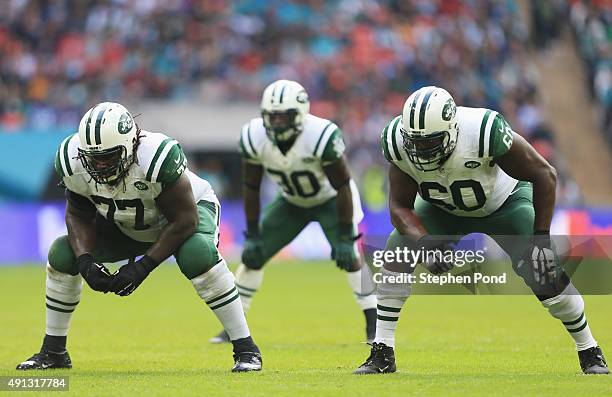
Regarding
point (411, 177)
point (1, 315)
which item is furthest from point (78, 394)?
point (1, 315)

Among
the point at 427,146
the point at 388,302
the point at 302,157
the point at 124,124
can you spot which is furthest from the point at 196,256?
the point at 302,157

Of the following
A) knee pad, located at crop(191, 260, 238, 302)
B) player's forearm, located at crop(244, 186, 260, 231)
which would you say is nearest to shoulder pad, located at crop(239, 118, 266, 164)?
player's forearm, located at crop(244, 186, 260, 231)

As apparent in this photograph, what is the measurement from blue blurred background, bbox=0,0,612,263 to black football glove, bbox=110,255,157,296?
1249cm

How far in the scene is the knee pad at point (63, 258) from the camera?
7160mm

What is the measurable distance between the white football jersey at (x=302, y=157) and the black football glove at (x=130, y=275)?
9.53 feet

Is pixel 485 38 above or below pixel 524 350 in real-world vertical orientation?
above

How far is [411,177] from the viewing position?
23.1 ft

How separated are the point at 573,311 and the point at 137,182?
9.39 ft

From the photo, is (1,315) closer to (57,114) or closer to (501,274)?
(501,274)

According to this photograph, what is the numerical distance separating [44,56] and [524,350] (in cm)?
1584

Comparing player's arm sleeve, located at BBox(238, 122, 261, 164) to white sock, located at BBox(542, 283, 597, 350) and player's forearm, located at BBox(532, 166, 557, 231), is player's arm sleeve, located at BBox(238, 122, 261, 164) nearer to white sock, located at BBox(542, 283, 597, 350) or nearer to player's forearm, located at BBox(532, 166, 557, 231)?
player's forearm, located at BBox(532, 166, 557, 231)

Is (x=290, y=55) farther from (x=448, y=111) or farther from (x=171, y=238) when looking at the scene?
(x=448, y=111)

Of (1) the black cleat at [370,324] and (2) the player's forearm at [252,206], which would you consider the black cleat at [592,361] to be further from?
(2) the player's forearm at [252,206]

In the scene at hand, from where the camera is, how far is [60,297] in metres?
7.33
